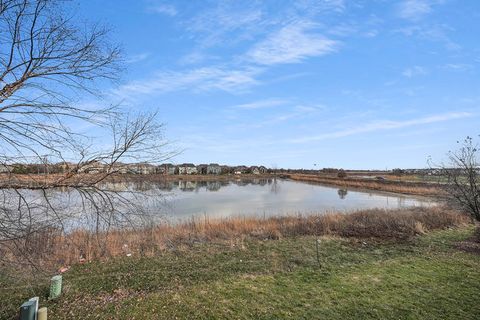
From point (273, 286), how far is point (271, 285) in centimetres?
7

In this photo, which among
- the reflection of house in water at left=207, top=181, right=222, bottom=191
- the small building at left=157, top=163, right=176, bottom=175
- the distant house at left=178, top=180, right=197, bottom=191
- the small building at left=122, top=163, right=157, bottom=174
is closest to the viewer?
the small building at left=122, top=163, right=157, bottom=174

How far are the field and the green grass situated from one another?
0.8 inches

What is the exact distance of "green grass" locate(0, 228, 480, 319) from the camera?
5.55 meters

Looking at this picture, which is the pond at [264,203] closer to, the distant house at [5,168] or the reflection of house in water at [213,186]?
the distant house at [5,168]

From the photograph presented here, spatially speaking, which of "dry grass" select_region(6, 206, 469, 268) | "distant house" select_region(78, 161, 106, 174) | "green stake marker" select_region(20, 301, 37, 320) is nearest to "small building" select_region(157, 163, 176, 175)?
"distant house" select_region(78, 161, 106, 174)

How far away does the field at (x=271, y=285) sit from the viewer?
5.57 m

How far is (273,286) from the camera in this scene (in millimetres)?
6805

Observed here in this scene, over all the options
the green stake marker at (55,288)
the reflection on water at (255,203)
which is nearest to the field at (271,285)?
the green stake marker at (55,288)

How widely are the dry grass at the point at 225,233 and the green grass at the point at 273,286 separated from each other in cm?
98

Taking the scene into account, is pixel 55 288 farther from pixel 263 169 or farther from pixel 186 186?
pixel 263 169

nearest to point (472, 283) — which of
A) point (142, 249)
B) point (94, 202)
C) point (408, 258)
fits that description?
point (408, 258)

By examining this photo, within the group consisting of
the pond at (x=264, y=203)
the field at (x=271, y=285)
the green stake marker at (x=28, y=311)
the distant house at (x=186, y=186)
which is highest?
the distant house at (x=186, y=186)

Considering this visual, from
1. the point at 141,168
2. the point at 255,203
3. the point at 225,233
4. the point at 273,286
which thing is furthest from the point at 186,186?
the point at 141,168

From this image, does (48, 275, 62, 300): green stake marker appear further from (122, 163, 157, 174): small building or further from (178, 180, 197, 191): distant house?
(178, 180, 197, 191): distant house
